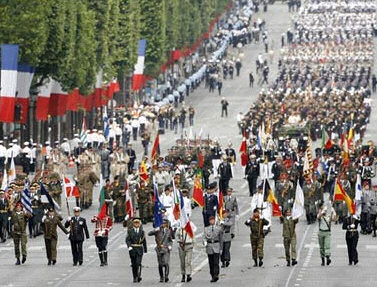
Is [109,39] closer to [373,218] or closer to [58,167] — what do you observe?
[58,167]

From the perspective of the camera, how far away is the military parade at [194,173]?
5862 cm

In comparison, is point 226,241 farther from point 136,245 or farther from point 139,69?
point 139,69

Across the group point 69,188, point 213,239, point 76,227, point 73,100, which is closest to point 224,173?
point 69,188

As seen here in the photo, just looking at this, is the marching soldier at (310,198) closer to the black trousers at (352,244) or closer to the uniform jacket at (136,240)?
the black trousers at (352,244)

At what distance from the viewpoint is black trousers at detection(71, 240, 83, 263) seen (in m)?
59.5

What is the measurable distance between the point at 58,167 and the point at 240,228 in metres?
18.4

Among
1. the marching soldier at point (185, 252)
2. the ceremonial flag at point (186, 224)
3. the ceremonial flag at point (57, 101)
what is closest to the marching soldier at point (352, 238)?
the ceremonial flag at point (186, 224)

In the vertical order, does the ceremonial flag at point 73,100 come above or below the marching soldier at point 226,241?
above

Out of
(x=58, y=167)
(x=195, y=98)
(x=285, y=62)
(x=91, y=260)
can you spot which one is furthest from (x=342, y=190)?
(x=285, y=62)

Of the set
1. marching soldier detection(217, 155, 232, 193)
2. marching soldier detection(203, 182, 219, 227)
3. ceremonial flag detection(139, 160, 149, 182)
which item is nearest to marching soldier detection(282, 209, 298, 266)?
marching soldier detection(203, 182, 219, 227)

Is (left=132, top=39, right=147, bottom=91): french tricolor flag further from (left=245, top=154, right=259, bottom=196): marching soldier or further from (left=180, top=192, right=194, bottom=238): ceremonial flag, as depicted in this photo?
(left=180, top=192, right=194, bottom=238): ceremonial flag

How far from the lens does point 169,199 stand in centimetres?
6594

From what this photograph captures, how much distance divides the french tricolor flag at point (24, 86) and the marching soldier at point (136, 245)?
4225 cm

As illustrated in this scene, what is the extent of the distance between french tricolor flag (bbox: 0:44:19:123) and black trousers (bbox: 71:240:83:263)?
3341cm
